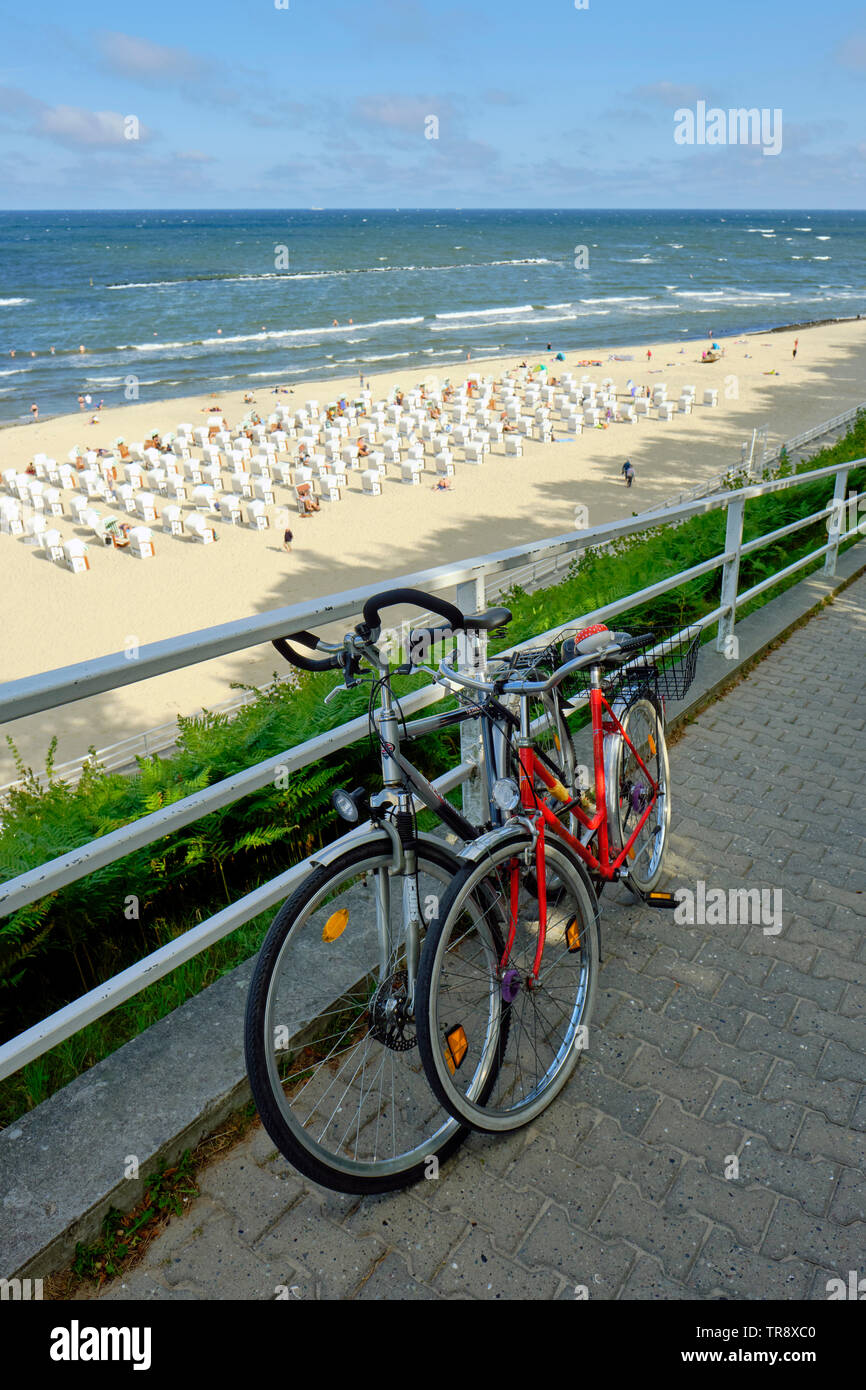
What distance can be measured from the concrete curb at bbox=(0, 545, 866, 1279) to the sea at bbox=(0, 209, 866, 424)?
35239mm

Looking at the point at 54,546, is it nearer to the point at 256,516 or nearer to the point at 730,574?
the point at 256,516

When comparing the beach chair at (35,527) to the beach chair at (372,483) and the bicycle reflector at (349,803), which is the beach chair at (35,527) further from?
the bicycle reflector at (349,803)

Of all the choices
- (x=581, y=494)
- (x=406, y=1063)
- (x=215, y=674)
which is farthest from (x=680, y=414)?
(x=406, y=1063)

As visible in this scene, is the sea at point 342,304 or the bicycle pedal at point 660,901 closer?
the bicycle pedal at point 660,901

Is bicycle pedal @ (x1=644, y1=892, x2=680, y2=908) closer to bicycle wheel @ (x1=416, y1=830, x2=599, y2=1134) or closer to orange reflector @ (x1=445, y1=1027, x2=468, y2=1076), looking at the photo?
bicycle wheel @ (x1=416, y1=830, x2=599, y2=1134)

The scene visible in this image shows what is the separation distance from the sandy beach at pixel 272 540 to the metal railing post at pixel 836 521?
34.3ft

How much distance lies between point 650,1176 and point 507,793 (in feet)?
3.99

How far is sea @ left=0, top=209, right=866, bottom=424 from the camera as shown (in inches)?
2125

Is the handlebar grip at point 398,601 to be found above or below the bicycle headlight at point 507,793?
above

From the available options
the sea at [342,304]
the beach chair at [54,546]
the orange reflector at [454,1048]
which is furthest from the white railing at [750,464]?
the orange reflector at [454,1048]

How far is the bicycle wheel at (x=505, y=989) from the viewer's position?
8.36ft

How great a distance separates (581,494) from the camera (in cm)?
2806

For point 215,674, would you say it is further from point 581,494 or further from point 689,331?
point 689,331
